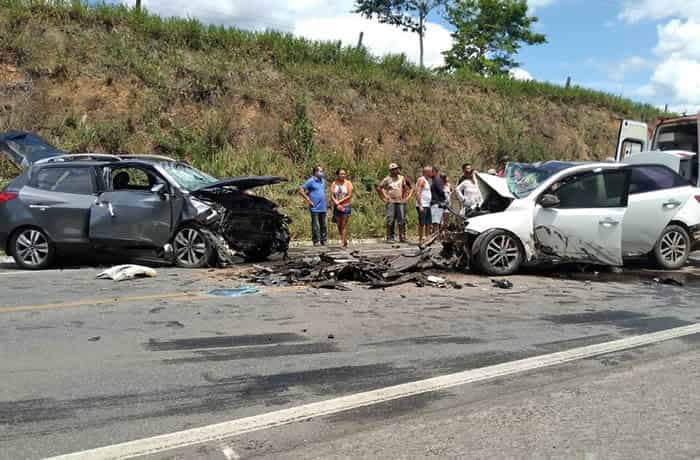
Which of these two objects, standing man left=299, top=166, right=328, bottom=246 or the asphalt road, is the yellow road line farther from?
standing man left=299, top=166, right=328, bottom=246

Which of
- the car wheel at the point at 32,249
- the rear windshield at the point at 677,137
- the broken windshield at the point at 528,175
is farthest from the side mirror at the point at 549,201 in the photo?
the rear windshield at the point at 677,137

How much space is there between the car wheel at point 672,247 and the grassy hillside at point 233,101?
813 centimetres

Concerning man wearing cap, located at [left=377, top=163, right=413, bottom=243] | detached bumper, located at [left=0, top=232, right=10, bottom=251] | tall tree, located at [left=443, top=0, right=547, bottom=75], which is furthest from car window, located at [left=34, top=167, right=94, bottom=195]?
tall tree, located at [left=443, top=0, right=547, bottom=75]

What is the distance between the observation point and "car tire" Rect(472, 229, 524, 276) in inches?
362

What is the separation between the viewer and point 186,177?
423 inches

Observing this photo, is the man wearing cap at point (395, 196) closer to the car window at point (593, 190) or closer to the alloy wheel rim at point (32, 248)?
the car window at point (593, 190)

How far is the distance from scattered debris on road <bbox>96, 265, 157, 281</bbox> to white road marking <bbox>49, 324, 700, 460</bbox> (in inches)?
223

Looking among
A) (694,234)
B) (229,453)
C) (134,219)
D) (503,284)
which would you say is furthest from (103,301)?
(694,234)

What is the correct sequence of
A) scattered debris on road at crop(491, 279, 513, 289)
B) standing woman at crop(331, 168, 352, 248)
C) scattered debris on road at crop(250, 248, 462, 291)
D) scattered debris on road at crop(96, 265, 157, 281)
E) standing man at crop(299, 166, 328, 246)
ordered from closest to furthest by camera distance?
scattered debris on road at crop(491, 279, 513, 289)
scattered debris on road at crop(250, 248, 462, 291)
scattered debris on road at crop(96, 265, 157, 281)
standing man at crop(299, 166, 328, 246)
standing woman at crop(331, 168, 352, 248)

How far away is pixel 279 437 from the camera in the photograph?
362 cm

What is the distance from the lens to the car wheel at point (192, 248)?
32.9 feet


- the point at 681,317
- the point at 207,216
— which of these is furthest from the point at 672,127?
the point at 207,216

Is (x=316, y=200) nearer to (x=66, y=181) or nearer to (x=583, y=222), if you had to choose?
(x=66, y=181)

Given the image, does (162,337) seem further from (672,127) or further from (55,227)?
(672,127)
